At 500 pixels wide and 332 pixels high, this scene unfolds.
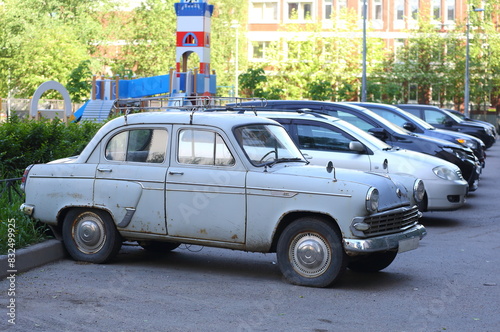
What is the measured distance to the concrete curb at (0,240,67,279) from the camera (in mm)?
8312

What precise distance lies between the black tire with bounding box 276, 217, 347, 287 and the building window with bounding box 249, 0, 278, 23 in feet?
234

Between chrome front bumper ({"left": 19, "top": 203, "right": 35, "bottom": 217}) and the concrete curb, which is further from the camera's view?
chrome front bumper ({"left": 19, "top": 203, "right": 35, "bottom": 217})

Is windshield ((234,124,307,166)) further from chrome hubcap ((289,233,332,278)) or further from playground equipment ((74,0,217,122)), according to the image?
playground equipment ((74,0,217,122))

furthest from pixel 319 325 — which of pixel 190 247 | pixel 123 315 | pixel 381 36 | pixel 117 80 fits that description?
pixel 381 36

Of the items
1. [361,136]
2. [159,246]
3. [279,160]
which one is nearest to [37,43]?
[361,136]

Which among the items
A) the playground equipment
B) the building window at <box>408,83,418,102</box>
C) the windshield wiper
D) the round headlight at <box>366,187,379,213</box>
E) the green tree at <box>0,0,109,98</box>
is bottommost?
the round headlight at <box>366,187,379,213</box>

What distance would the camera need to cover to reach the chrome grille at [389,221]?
792 cm

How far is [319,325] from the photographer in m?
6.62

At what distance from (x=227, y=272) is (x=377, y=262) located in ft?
4.95

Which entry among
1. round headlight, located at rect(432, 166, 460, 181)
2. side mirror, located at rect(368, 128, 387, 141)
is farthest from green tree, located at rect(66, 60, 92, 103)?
round headlight, located at rect(432, 166, 460, 181)

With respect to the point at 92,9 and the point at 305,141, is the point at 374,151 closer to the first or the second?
the point at 305,141

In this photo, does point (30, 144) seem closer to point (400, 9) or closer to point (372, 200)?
point (372, 200)

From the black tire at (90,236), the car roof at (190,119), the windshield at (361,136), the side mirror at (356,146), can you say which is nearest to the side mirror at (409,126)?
the windshield at (361,136)

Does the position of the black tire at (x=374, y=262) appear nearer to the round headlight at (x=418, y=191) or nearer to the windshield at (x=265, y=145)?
the windshield at (x=265, y=145)
